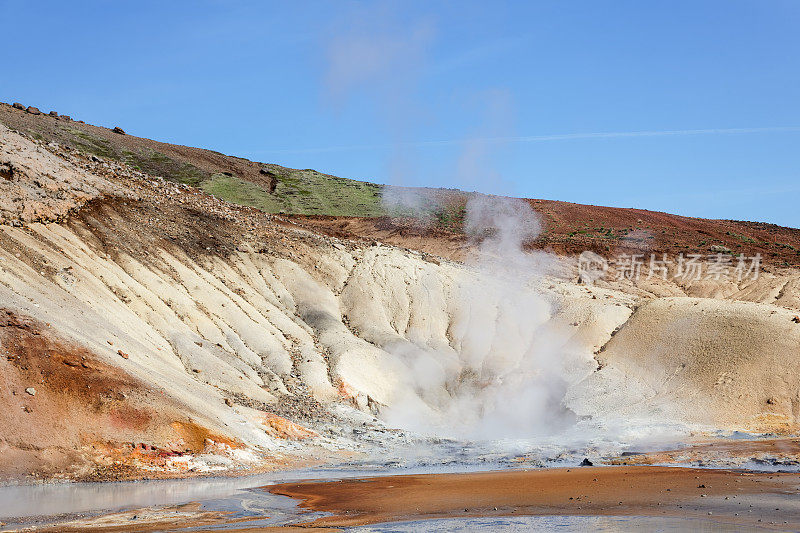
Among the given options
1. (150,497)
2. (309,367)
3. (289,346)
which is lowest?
(150,497)

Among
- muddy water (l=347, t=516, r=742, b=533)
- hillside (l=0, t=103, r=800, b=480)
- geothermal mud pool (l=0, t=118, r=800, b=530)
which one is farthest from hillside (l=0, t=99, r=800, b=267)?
muddy water (l=347, t=516, r=742, b=533)

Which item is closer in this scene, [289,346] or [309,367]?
[309,367]

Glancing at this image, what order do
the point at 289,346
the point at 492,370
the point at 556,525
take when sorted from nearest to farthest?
the point at 556,525
the point at 289,346
the point at 492,370

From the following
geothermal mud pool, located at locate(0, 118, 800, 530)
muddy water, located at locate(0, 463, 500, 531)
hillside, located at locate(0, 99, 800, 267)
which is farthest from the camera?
hillside, located at locate(0, 99, 800, 267)

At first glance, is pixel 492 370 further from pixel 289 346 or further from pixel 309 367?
pixel 289 346

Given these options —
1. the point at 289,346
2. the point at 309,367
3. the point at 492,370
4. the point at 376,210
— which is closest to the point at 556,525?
the point at 309,367

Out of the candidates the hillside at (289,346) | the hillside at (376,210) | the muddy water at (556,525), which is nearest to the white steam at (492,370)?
the hillside at (289,346)

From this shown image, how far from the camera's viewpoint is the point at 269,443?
25578 mm

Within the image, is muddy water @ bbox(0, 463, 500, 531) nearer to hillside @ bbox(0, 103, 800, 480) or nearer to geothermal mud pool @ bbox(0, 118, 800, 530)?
geothermal mud pool @ bbox(0, 118, 800, 530)

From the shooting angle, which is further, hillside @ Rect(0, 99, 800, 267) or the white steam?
hillside @ Rect(0, 99, 800, 267)

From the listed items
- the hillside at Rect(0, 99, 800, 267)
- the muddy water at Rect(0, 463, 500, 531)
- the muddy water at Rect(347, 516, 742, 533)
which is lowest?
the muddy water at Rect(0, 463, 500, 531)

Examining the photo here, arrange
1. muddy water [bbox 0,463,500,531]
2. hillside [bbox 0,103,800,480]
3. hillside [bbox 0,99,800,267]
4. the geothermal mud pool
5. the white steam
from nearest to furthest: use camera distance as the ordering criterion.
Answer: muddy water [bbox 0,463,500,531] → the geothermal mud pool → hillside [bbox 0,103,800,480] → the white steam → hillside [bbox 0,99,800,267]

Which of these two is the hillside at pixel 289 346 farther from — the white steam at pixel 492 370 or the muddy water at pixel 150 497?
the muddy water at pixel 150 497

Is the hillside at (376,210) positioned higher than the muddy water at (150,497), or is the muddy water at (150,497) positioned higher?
the hillside at (376,210)
